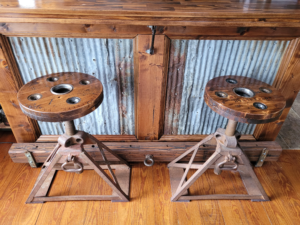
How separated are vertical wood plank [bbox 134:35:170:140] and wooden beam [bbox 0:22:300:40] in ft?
A: 0.22

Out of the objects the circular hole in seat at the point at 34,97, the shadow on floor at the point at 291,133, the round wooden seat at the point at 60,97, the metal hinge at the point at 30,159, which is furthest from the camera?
the shadow on floor at the point at 291,133

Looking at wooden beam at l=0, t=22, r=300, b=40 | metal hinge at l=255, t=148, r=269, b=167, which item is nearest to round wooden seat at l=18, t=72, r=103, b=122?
wooden beam at l=0, t=22, r=300, b=40

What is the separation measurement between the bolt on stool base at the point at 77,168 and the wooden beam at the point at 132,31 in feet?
1.95

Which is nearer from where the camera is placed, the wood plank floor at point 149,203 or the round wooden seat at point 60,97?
the round wooden seat at point 60,97

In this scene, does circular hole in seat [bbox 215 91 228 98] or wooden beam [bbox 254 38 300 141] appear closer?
circular hole in seat [bbox 215 91 228 98]

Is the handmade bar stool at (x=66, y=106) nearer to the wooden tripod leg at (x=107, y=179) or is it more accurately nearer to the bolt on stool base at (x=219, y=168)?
the wooden tripod leg at (x=107, y=179)

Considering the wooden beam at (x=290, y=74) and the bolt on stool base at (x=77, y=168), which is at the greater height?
the wooden beam at (x=290, y=74)

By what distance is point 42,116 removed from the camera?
48.8 inches

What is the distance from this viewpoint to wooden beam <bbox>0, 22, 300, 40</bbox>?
1.48 metres

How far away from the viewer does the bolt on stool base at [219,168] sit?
1.59 meters

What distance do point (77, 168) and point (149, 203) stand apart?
62 cm

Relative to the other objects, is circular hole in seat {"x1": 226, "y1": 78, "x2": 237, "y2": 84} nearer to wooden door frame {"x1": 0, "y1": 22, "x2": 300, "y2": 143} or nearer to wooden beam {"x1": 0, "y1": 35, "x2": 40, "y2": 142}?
wooden door frame {"x1": 0, "y1": 22, "x2": 300, "y2": 143}

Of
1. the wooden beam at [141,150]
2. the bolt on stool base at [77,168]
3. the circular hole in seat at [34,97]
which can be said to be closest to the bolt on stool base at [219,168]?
the wooden beam at [141,150]

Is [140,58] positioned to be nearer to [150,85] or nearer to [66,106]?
[150,85]
